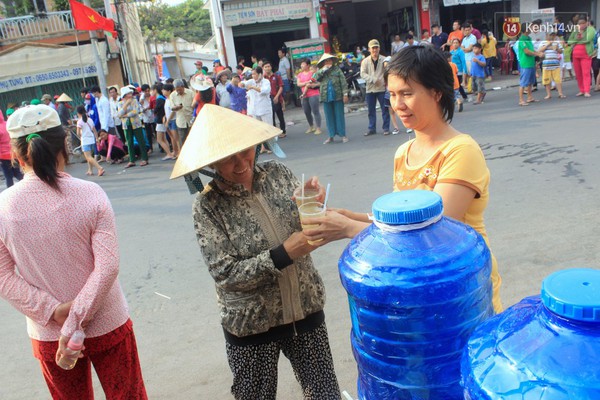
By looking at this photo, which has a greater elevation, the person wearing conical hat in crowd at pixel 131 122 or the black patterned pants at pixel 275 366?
the person wearing conical hat in crowd at pixel 131 122

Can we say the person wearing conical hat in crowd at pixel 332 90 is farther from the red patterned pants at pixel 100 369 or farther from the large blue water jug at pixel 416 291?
the large blue water jug at pixel 416 291

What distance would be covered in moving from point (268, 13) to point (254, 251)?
19428 mm

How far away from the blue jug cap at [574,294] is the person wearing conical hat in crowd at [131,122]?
36.8ft

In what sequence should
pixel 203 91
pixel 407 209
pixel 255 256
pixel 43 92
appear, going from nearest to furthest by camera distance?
pixel 407 209
pixel 255 256
pixel 203 91
pixel 43 92

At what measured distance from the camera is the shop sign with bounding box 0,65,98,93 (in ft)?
59.5

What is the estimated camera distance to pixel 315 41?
18.3 m

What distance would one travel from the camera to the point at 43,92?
752 inches

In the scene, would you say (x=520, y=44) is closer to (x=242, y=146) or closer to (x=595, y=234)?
(x=595, y=234)

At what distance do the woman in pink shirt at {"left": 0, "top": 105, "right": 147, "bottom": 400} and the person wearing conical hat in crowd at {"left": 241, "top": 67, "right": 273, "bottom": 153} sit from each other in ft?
29.6

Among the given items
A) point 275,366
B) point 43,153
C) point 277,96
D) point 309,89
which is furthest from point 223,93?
point 275,366

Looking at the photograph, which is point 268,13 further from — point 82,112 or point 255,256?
point 255,256

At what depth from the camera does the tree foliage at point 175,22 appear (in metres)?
56.5

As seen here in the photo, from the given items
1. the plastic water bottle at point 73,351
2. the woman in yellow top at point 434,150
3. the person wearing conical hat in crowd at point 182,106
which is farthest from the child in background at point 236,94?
the woman in yellow top at point 434,150

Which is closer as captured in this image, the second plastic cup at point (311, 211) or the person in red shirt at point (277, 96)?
the second plastic cup at point (311, 211)
